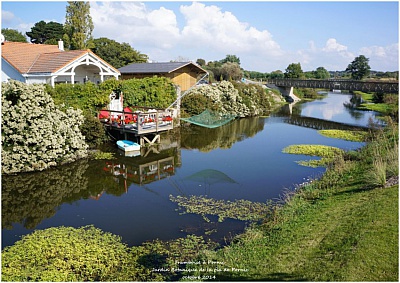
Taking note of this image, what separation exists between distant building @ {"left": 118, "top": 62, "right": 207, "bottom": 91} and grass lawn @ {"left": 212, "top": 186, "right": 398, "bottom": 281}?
74.8ft

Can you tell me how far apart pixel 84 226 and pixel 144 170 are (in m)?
5.65

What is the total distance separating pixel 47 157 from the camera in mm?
14172

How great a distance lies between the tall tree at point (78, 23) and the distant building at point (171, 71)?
852 cm

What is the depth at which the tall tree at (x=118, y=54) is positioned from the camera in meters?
45.5

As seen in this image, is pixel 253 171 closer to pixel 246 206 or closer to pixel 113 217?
pixel 246 206

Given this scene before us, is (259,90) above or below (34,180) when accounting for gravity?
above

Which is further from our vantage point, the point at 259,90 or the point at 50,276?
the point at 259,90

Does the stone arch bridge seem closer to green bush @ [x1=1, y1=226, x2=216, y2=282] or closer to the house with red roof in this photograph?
the house with red roof

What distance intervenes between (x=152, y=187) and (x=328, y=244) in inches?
298

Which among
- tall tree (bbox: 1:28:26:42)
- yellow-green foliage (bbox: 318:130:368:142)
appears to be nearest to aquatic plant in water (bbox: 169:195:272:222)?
yellow-green foliage (bbox: 318:130:368:142)

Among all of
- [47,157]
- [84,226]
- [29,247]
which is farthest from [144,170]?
[29,247]

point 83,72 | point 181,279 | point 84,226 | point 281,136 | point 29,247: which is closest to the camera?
point 181,279

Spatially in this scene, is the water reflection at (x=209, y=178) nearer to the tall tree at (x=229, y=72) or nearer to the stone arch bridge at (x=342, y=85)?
the stone arch bridge at (x=342, y=85)

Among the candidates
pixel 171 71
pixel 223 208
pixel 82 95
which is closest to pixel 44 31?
pixel 171 71
